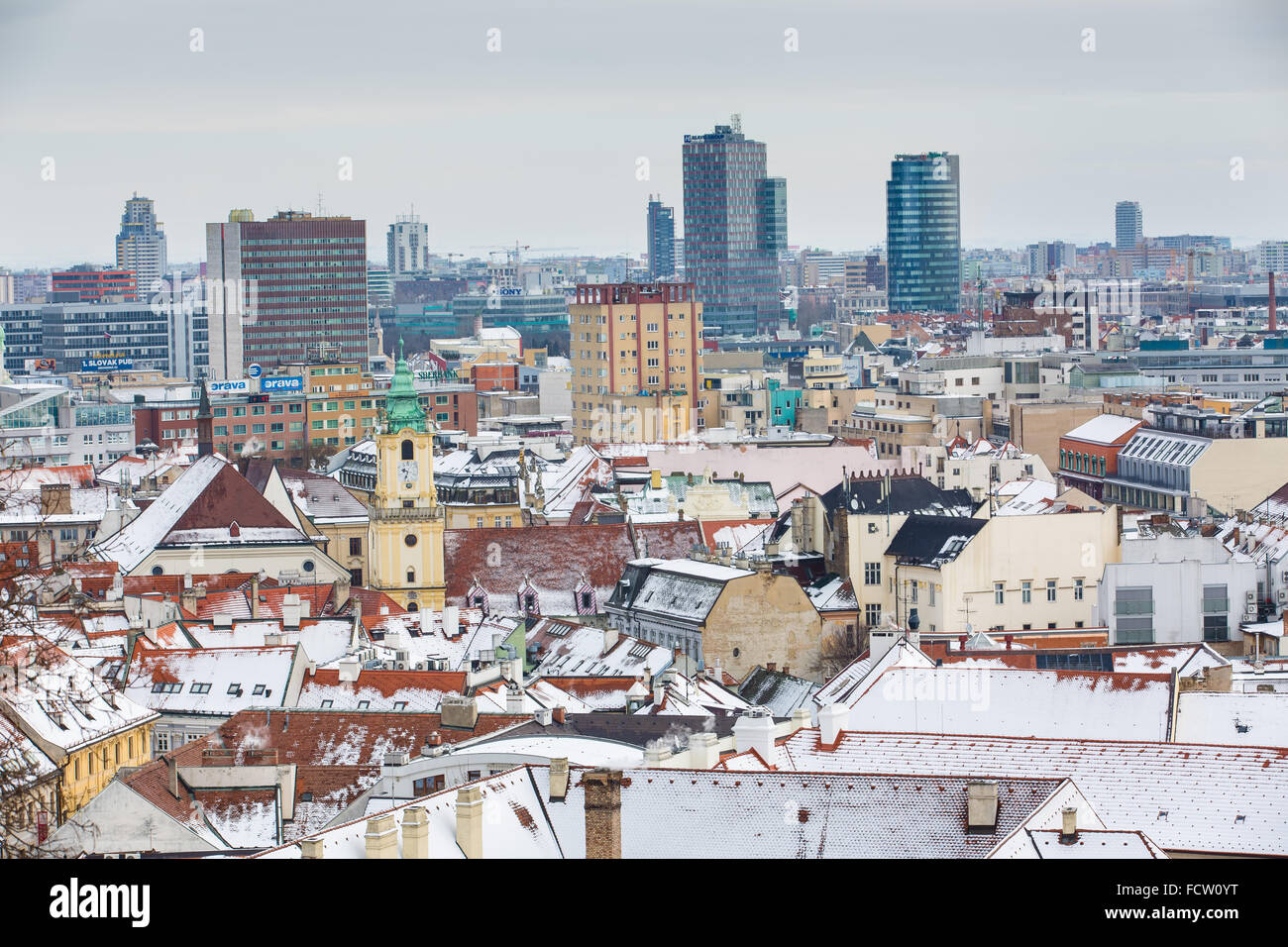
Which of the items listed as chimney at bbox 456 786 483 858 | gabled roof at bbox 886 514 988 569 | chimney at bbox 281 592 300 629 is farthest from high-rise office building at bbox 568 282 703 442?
chimney at bbox 456 786 483 858

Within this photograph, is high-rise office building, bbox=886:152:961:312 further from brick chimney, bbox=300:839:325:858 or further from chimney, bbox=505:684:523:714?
brick chimney, bbox=300:839:325:858

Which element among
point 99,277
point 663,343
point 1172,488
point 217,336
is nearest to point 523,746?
point 1172,488

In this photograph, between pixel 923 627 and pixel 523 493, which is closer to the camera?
pixel 923 627

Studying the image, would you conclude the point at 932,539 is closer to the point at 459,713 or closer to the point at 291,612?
the point at 291,612

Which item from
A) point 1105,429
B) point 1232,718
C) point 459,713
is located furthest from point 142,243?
point 1232,718

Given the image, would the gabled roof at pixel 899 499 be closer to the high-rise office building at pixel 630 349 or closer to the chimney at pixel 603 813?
the chimney at pixel 603 813
